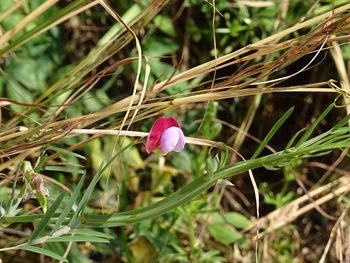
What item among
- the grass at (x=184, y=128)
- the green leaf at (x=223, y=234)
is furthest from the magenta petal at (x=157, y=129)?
the green leaf at (x=223, y=234)

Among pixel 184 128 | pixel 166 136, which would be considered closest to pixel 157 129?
pixel 166 136

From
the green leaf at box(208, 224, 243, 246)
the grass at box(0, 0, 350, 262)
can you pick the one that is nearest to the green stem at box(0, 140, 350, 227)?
the grass at box(0, 0, 350, 262)

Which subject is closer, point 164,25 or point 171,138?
point 171,138

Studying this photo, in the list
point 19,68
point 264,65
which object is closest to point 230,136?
point 19,68

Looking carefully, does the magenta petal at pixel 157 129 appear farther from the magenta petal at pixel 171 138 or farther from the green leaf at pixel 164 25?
the green leaf at pixel 164 25

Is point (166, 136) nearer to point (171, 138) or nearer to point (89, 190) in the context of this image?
point (171, 138)

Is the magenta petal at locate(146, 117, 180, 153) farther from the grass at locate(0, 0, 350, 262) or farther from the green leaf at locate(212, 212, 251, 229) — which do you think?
the green leaf at locate(212, 212, 251, 229)

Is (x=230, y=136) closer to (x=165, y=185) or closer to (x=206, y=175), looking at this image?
(x=165, y=185)
